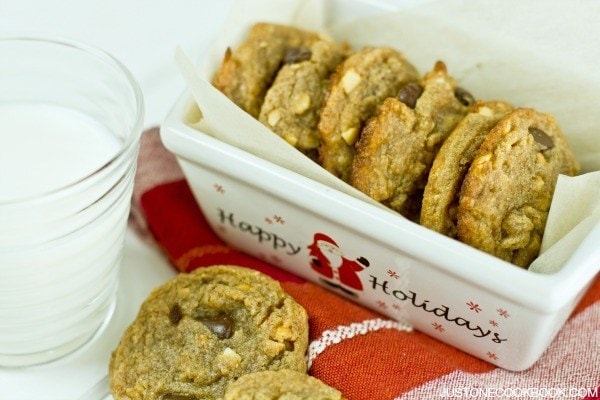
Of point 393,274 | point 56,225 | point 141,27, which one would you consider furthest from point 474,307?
point 141,27

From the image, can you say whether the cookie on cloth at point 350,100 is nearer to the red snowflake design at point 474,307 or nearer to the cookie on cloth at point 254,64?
the cookie on cloth at point 254,64

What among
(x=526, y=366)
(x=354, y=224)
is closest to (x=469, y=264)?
(x=354, y=224)

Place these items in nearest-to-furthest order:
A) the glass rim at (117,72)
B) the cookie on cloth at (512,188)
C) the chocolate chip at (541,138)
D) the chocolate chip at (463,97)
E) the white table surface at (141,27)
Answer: the glass rim at (117,72) → the cookie on cloth at (512,188) → the chocolate chip at (541,138) → the chocolate chip at (463,97) → the white table surface at (141,27)

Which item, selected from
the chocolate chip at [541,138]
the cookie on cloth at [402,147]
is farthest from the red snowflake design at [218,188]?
the chocolate chip at [541,138]

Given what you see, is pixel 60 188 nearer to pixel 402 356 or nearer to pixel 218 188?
pixel 218 188

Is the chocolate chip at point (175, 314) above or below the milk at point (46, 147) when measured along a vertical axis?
below

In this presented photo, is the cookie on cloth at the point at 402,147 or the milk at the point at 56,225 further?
the cookie on cloth at the point at 402,147

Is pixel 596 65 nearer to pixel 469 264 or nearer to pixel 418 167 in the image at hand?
pixel 418 167
